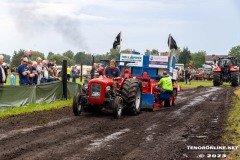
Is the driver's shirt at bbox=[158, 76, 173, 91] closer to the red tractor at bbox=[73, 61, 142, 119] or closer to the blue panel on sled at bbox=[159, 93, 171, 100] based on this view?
the blue panel on sled at bbox=[159, 93, 171, 100]

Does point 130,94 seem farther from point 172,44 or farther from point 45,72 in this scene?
point 172,44

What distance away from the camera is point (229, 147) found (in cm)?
805

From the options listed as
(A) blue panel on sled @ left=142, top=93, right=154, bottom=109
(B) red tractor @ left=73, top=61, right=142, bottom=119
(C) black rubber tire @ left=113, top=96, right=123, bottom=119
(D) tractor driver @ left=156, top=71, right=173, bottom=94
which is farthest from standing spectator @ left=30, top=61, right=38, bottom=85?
(D) tractor driver @ left=156, top=71, right=173, bottom=94

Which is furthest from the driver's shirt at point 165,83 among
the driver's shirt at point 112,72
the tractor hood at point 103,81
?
the tractor hood at point 103,81

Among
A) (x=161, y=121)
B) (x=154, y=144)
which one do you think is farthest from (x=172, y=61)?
(x=154, y=144)

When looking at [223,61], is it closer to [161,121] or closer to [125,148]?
[161,121]

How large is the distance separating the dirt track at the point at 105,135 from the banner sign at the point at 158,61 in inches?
202

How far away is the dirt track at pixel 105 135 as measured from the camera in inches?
291

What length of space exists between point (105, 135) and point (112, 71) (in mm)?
4361

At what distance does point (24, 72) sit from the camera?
1464 centimetres

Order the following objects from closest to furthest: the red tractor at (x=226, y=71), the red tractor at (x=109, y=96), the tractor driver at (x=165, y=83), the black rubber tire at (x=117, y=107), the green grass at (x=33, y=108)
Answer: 1. the black rubber tire at (x=117, y=107)
2. the red tractor at (x=109, y=96)
3. the green grass at (x=33, y=108)
4. the tractor driver at (x=165, y=83)
5. the red tractor at (x=226, y=71)

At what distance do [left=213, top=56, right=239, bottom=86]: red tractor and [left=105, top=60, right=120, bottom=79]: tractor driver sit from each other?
20504 mm

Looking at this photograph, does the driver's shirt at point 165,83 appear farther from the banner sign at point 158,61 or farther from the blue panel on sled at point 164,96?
the banner sign at point 158,61

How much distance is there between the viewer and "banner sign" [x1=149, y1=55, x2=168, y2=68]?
18469 mm
